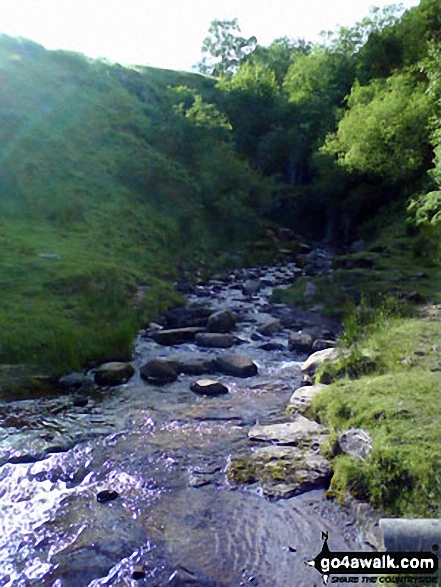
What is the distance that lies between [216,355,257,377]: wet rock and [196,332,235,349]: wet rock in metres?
1.84

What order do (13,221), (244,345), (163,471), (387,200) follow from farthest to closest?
(387,200) → (13,221) → (244,345) → (163,471)

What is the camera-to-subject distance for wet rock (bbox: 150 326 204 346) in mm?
15391

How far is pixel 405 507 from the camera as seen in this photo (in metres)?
6.54

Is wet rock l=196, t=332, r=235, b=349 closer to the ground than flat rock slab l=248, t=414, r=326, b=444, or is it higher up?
higher up

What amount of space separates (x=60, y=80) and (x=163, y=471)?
116 feet

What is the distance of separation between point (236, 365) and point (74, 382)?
3659 mm

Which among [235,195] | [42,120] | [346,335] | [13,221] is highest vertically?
[42,120]

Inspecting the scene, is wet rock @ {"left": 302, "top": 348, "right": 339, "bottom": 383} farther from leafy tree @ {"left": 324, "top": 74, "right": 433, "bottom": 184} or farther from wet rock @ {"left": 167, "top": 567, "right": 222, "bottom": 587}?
leafy tree @ {"left": 324, "top": 74, "right": 433, "bottom": 184}

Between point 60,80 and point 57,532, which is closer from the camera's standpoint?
point 57,532

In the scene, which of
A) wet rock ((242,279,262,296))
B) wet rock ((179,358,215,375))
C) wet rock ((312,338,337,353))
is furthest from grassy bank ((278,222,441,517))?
wet rock ((242,279,262,296))

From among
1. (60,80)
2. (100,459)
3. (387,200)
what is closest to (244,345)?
(100,459)

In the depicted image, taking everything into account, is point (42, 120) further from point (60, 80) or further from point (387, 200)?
point (387, 200)

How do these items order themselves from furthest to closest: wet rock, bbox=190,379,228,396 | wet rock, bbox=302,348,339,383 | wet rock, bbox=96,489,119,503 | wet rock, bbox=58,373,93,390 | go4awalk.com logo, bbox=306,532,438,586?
wet rock, bbox=302,348,339,383 < wet rock, bbox=58,373,93,390 < wet rock, bbox=190,379,228,396 < wet rock, bbox=96,489,119,503 < go4awalk.com logo, bbox=306,532,438,586

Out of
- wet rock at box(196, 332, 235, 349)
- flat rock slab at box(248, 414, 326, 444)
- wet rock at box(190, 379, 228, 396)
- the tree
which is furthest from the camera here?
the tree
